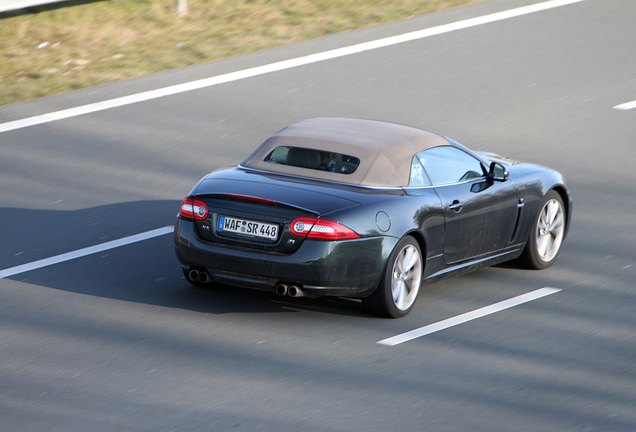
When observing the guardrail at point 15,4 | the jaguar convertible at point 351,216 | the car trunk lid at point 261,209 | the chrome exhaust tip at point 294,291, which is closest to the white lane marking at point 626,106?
the jaguar convertible at point 351,216

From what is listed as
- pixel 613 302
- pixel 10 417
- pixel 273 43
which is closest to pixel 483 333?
pixel 613 302

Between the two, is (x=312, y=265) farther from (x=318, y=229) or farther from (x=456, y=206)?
(x=456, y=206)

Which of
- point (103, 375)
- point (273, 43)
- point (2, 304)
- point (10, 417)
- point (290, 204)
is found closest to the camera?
point (10, 417)

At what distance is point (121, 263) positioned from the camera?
905 cm

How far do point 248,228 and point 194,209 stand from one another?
0.51 metres

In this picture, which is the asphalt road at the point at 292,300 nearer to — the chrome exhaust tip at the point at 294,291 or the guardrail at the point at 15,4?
the chrome exhaust tip at the point at 294,291

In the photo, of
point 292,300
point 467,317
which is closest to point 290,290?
point 292,300

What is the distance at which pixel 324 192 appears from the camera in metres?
7.51

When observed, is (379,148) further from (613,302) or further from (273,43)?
(273,43)

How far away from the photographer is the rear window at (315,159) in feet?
25.9

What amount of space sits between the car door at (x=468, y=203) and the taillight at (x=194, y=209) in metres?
1.79

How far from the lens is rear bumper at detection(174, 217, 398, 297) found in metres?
7.30

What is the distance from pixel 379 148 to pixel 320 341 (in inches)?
64.3

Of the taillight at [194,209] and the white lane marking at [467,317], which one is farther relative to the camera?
the taillight at [194,209]
